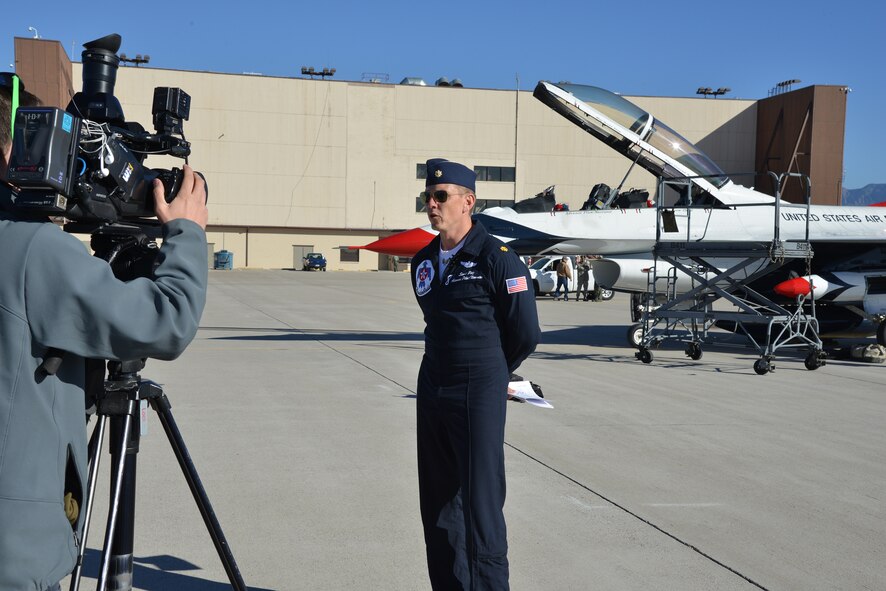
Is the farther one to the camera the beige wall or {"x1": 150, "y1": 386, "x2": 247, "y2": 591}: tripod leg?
the beige wall

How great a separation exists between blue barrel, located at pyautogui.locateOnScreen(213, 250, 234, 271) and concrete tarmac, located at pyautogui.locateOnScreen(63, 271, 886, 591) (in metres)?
46.1

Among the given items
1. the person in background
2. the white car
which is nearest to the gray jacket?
the white car

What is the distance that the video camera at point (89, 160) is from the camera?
185cm

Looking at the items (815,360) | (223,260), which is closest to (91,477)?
(815,360)

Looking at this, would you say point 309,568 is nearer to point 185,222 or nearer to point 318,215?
point 185,222

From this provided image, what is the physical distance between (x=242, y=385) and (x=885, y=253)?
38.5 ft

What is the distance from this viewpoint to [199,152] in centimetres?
5434

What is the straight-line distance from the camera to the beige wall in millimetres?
55094

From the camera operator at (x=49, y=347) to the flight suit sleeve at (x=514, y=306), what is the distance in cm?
180

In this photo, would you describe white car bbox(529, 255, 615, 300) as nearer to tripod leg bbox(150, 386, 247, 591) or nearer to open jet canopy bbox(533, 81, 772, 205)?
open jet canopy bbox(533, 81, 772, 205)

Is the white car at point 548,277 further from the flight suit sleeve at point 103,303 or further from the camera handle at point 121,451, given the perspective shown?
the flight suit sleeve at point 103,303

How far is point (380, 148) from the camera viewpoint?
56188mm

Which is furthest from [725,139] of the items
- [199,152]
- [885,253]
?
[885,253]

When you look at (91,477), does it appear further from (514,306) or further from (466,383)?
(514,306)
